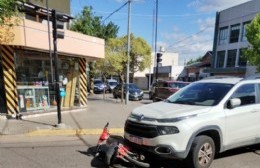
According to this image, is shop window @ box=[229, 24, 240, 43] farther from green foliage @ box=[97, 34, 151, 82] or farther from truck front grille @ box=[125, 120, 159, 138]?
truck front grille @ box=[125, 120, 159, 138]

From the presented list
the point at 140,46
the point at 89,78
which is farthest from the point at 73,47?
the point at 89,78

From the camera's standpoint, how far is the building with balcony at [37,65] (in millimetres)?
13344

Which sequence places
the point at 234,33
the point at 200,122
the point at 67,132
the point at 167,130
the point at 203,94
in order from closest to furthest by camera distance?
the point at 167,130, the point at 200,122, the point at 203,94, the point at 67,132, the point at 234,33

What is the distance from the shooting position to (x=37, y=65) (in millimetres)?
15375

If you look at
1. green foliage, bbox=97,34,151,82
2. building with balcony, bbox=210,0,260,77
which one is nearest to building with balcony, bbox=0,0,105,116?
green foliage, bbox=97,34,151,82

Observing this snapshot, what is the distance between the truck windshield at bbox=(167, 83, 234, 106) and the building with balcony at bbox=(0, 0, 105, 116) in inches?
194

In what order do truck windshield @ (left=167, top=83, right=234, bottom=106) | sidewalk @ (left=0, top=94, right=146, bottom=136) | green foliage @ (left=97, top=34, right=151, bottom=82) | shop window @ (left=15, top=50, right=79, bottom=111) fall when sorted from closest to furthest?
truck windshield @ (left=167, top=83, right=234, bottom=106)
sidewalk @ (left=0, top=94, right=146, bottom=136)
shop window @ (left=15, top=50, right=79, bottom=111)
green foliage @ (left=97, top=34, right=151, bottom=82)

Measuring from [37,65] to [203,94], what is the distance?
31.9ft

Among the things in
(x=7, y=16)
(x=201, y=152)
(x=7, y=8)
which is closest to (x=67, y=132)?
(x=7, y=16)

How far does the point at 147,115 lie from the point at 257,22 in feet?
82.3

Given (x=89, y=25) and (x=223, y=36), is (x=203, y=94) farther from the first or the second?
(x=223, y=36)

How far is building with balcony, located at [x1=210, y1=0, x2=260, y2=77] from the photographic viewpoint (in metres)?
40.8

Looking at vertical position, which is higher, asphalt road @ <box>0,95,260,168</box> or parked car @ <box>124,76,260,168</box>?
parked car @ <box>124,76,260,168</box>

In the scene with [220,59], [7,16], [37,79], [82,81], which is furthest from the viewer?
[220,59]
